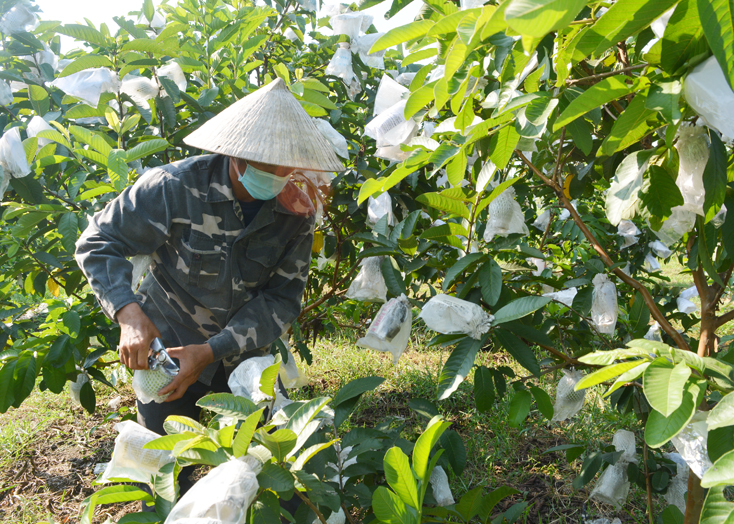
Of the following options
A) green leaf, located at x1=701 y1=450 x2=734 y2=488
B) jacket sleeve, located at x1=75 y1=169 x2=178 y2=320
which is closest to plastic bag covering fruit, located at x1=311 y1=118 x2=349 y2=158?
jacket sleeve, located at x1=75 y1=169 x2=178 y2=320

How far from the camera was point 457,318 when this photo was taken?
1271mm

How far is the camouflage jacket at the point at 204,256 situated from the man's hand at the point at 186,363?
43 mm

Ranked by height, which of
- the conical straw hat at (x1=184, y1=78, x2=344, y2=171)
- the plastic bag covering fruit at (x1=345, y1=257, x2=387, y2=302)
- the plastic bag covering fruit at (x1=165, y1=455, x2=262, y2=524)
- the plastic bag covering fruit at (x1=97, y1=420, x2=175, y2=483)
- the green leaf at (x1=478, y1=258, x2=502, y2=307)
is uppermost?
the conical straw hat at (x1=184, y1=78, x2=344, y2=171)

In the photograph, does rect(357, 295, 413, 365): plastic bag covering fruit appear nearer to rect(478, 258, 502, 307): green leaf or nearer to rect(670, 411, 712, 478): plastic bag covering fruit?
rect(478, 258, 502, 307): green leaf

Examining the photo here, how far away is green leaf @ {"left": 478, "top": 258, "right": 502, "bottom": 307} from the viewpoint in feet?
4.26

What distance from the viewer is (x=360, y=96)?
262 centimetres

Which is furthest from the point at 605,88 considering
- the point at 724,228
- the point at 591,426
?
the point at 591,426

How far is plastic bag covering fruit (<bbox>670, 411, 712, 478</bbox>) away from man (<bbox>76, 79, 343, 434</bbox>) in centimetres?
102

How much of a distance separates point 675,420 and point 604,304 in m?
1.04

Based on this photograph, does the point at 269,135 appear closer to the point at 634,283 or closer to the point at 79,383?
the point at 634,283

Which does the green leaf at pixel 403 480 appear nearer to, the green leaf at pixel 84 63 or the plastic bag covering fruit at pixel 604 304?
the plastic bag covering fruit at pixel 604 304

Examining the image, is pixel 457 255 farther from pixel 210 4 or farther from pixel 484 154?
pixel 210 4

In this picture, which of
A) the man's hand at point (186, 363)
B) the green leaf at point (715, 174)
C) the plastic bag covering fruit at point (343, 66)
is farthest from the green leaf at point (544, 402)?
the plastic bag covering fruit at point (343, 66)

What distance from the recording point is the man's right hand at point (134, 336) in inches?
56.0
